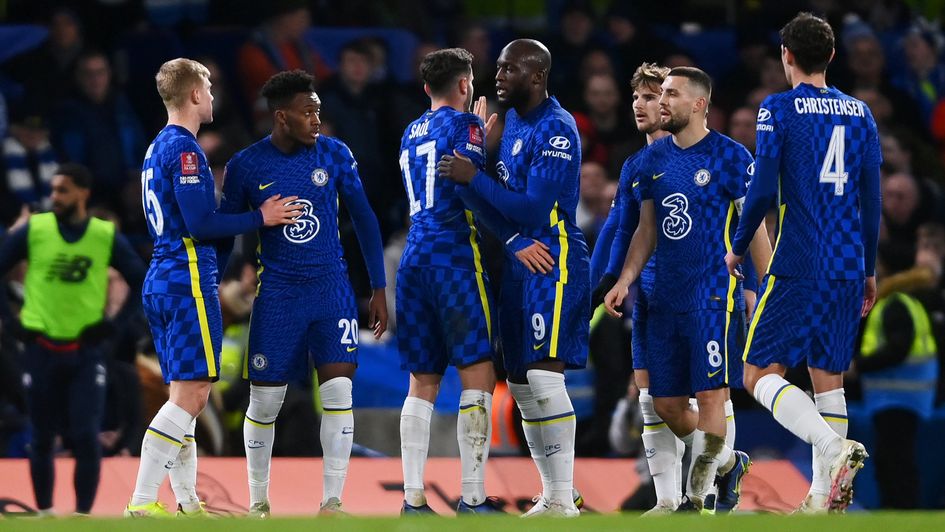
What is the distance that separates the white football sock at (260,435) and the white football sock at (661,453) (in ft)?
6.46

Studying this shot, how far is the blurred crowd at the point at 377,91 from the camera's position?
12133 millimetres

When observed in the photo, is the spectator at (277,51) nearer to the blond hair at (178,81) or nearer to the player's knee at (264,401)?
the blond hair at (178,81)

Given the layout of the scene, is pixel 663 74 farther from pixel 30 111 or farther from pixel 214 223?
pixel 30 111

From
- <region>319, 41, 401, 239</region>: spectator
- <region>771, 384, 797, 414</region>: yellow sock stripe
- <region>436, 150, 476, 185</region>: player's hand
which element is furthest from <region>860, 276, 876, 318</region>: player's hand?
<region>319, 41, 401, 239</region>: spectator

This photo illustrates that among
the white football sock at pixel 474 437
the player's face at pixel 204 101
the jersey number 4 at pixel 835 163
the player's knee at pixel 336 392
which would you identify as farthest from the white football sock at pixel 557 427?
the player's face at pixel 204 101

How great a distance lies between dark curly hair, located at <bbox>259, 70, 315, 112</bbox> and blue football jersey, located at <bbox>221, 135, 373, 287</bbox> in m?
0.23

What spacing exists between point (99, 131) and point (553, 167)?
20.7 ft

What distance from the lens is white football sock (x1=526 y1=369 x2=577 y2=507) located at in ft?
26.7

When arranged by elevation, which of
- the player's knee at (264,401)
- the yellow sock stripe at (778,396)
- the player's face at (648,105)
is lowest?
the player's knee at (264,401)

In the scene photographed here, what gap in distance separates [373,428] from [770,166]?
5.08 metres

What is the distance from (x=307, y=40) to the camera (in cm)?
1459

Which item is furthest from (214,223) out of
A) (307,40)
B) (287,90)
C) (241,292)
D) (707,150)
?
(307,40)

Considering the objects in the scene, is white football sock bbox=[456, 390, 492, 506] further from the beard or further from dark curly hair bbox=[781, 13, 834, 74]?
dark curly hair bbox=[781, 13, 834, 74]

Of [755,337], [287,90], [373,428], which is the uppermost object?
[287,90]
